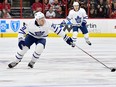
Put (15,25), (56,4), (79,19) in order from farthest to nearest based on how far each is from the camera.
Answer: (56,4)
(15,25)
(79,19)

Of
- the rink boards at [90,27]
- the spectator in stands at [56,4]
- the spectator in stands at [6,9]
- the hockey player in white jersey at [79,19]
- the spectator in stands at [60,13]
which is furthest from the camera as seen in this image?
the spectator in stands at [56,4]

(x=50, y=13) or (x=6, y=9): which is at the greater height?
(x=6, y=9)

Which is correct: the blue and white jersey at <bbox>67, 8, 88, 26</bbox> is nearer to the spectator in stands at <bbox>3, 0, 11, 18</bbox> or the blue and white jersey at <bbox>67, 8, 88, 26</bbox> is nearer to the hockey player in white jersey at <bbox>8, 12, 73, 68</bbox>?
the spectator in stands at <bbox>3, 0, 11, 18</bbox>

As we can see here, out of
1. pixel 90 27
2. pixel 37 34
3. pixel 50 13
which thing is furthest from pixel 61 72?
pixel 50 13

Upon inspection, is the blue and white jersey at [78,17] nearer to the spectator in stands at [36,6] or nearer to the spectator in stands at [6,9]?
the spectator in stands at [36,6]

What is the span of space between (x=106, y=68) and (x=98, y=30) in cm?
818

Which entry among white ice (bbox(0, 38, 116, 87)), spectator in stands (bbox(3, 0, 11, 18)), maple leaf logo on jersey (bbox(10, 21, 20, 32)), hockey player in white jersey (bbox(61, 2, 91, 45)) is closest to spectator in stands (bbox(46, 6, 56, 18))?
maple leaf logo on jersey (bbox(10, 21, 20, 32))

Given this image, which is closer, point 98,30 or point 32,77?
point 32,77

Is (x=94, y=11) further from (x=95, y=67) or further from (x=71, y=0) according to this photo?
(x=95, y=67)

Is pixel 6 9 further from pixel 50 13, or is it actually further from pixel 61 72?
pixel 61 72

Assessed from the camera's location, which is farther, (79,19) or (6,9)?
(6,9)

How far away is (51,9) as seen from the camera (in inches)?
626

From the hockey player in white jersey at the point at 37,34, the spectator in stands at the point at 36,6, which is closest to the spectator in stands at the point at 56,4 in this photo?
the spectator in stands at the point at 36,6

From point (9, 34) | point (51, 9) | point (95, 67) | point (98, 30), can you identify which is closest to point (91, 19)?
point (98, 30)
